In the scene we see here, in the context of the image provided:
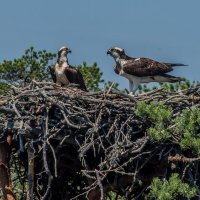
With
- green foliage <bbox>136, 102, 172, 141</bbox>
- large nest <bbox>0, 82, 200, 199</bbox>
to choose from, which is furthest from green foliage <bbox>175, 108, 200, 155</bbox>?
large nest <bbox>0, 82, 200, 199</bbox>

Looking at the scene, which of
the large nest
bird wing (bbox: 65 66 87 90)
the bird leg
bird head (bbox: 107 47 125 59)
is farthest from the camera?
bird head (bbox: 107 47 125 59)

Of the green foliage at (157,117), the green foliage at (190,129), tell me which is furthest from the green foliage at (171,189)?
the green foliage at (157,117)

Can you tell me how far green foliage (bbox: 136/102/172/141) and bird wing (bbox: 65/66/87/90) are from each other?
2855mm

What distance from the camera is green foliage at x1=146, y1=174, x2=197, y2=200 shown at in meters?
9.63

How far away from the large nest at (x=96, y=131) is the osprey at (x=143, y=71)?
2419 mm

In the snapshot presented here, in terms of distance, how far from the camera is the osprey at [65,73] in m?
13.0

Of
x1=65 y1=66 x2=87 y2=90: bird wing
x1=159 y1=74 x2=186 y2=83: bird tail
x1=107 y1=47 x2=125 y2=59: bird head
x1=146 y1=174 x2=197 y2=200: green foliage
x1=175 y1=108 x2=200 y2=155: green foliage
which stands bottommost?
x1=146 y1=174 x2=197 y2=200: green foliage

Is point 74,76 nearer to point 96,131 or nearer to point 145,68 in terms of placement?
point 145,68

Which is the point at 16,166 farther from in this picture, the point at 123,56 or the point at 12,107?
the point at 123,56

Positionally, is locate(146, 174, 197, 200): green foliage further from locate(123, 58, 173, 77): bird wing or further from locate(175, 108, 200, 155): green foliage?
locate(123, 58, 173, 77): bird wing

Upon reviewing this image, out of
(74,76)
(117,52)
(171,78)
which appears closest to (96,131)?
(74,76)

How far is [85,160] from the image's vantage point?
1111 centimetres

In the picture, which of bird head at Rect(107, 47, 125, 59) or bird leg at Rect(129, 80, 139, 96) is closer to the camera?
bird leg at Rect(129, 80, 139, 96)

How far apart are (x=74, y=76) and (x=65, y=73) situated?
0.22 metres
